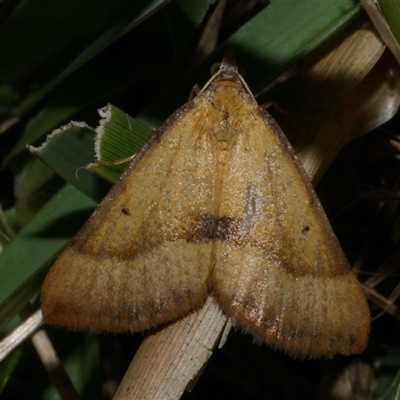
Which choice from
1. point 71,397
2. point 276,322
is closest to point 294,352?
point 276,322

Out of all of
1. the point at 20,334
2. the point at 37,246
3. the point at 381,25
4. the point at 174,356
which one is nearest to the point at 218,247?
the point at 174,356

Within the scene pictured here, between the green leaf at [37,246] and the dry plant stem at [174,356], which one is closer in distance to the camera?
the dry plant stem at [174,356]

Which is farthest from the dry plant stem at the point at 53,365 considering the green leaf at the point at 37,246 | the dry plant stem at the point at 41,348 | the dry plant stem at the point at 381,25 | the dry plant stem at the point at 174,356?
the dry plant stem at the point at 381,25

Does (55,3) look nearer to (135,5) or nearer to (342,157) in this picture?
(135,5)

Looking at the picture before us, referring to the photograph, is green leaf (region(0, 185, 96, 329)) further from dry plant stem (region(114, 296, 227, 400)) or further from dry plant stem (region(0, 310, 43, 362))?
dry plant stem (region(114, 296, 227, 400))

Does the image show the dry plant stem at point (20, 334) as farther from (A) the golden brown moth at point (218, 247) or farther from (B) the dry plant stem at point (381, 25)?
(B) the dry plant stem at point (381, 25)

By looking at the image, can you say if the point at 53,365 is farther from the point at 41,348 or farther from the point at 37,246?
the point at 37,246
